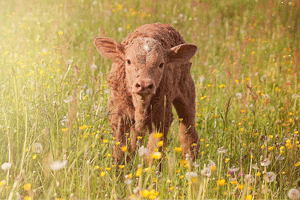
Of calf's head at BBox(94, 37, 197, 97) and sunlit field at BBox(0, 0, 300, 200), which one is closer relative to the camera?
calf's head at BBox(94, 37, 197, 97)

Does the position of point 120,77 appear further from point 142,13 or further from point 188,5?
point 188,5

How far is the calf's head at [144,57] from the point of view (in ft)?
9.42

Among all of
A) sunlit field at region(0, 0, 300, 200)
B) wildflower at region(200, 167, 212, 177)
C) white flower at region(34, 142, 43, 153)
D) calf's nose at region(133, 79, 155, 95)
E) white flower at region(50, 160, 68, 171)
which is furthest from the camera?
sunlit field at region(0, 0, 300, 200)

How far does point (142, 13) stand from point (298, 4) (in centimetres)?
382

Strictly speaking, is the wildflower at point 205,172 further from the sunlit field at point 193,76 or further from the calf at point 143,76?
the calf at point 143,76

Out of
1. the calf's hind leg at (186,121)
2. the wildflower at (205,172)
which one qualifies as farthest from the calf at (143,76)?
the wildflower at (205,172)

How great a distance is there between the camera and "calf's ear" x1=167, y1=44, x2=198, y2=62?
3414mm

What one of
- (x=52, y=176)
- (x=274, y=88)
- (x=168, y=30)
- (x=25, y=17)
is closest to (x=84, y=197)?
(x=52, y=176)

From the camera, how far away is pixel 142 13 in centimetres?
813

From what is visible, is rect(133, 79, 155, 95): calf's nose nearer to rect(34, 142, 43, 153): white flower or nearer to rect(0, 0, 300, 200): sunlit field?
rect(0, 0, 300, 200): sunlit field

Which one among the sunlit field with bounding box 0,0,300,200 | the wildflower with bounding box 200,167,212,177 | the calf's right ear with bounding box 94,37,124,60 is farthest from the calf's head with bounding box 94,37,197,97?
the wildflower with bounding box 200,167,212,177

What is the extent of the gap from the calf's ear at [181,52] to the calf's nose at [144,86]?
68cm

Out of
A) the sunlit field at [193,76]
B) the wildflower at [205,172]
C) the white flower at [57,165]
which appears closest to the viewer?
the wildflower at [205,172]

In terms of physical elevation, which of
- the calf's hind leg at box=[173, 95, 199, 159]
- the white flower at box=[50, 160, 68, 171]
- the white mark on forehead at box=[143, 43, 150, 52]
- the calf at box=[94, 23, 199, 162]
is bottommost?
the calf's hind leg at box=[173, 95, 199, 159]
